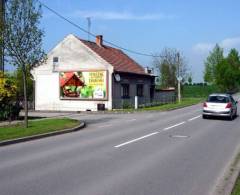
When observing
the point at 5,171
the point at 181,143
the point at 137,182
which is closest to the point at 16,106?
the point at 181,143

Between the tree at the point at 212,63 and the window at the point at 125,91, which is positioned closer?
the window at the point at 125,91

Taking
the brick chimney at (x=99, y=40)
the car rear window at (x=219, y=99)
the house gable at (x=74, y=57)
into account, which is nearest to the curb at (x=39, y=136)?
the car rear window at (x=219, y=99)

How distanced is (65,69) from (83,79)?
8.11 ft

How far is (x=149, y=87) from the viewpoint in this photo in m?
48.2

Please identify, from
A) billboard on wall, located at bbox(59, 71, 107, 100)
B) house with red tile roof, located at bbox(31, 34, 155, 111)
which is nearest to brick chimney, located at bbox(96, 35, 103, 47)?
house with red tile roof, located at bbox(31, 34, 155, 111)

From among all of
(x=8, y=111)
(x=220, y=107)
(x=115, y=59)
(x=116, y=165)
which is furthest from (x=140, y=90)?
(x=116, y=165)

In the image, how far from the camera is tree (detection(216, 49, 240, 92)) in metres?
79.9

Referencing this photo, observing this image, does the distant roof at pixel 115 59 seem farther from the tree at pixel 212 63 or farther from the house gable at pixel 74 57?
the tree at pixel 212 63

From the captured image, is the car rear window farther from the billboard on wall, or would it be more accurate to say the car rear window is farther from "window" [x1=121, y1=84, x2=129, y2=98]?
"window" [x1=121, y1=84, x2=129, y2=98]

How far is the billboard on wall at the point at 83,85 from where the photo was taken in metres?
40.0

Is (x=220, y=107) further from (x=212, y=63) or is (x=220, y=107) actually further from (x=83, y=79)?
(x=212, y=63)

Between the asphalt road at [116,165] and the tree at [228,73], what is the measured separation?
216ft

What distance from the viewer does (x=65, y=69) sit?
42500mm

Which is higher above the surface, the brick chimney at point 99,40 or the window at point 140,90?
the brick chimney at point 99,40
